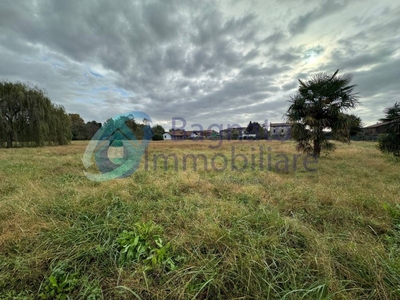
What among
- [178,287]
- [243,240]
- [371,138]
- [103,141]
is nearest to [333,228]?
[243,240]

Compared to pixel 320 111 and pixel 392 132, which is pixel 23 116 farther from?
pixel 392 132

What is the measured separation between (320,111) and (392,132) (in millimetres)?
2412

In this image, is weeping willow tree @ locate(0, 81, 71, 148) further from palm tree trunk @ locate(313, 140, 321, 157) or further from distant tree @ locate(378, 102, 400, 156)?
distant tree @ locate(378, 102, 400, 156)

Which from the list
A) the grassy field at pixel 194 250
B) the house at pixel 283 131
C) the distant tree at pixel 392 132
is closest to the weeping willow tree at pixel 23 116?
the grassy field at pixel 194 250

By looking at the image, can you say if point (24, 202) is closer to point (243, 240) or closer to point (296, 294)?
point (243, 240)

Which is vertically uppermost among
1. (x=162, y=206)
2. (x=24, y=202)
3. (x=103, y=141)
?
(x=103, y=141)

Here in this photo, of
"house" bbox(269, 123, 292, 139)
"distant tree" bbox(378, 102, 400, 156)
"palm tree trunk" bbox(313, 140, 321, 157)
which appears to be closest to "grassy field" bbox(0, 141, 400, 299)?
"distant tree" bbox(378, 102, 400, 156)

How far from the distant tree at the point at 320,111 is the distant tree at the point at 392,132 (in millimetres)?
1077

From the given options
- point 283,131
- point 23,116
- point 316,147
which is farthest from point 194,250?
point 23,116

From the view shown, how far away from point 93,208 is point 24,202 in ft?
4.03

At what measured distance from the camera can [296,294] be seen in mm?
1289

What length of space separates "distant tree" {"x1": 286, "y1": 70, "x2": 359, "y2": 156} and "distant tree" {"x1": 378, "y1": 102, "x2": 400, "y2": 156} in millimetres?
1077

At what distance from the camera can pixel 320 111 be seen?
7180mm

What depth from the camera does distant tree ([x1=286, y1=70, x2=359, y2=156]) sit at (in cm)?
677
